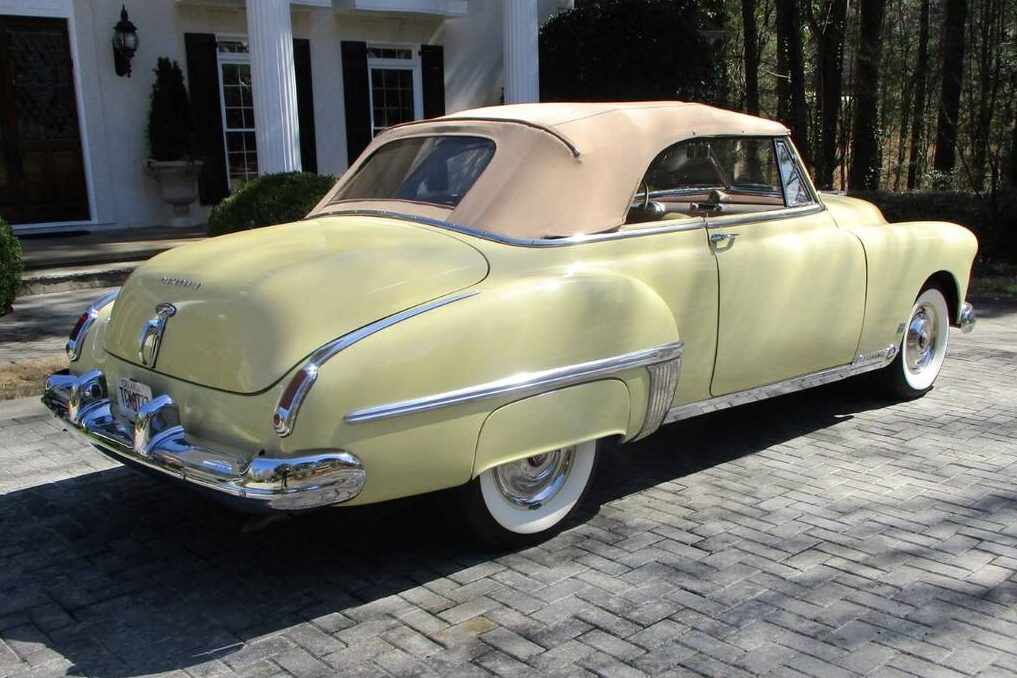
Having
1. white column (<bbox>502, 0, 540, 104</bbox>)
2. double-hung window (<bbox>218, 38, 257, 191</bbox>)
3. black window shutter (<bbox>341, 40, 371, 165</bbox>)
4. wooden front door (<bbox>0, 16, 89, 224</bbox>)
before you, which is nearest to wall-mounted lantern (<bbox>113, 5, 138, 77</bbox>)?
wooden front door (<bbox>0, 16, 89, 224</bbox>)

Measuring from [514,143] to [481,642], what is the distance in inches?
81.2

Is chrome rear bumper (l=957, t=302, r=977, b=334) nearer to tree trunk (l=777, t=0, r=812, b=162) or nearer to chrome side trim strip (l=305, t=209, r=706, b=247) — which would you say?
chrome side trim strip (l=305, t=209, r=706, b=247)

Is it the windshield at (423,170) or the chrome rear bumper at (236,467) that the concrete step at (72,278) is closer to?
the windshield at (423,170)

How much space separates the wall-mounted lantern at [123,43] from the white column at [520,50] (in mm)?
5155

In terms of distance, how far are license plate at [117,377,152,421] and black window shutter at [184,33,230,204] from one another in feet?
33.7

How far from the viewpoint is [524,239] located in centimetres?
379

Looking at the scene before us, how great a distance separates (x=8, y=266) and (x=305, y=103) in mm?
7511

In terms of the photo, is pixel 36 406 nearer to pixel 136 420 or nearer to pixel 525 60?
pixel 136 420

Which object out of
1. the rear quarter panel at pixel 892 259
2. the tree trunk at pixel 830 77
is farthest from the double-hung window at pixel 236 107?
the rear quarter panel at pixel 892 259

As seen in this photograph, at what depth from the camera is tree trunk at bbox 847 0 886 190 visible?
14.1 metres

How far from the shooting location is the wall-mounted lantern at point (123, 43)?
39.9 ft

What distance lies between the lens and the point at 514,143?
159 inches

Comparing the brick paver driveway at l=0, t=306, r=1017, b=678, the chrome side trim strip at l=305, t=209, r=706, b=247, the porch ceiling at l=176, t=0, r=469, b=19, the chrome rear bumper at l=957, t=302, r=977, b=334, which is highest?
the porch ceiling at l=176, t=0, r=469, b=19

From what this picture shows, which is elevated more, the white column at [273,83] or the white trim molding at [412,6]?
the white trim molding at [412,6]
